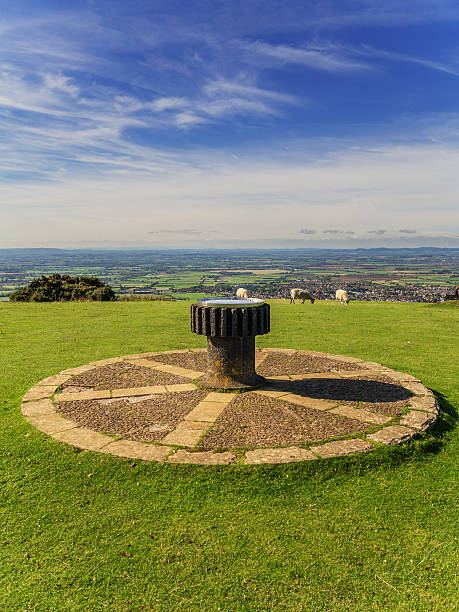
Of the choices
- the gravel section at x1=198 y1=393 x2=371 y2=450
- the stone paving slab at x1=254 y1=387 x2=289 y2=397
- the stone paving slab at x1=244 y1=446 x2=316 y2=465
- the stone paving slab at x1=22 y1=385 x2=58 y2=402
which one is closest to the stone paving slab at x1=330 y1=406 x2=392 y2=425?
the gravel section at x1=198 y1=393 x2=371 y2=450

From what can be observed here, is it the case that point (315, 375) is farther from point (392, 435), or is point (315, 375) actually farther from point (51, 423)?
point (51, 423)

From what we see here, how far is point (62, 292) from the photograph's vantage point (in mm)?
25234

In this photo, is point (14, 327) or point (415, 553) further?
point (14, 327)

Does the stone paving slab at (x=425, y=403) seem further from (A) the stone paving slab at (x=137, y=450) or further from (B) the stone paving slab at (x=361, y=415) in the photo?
(A) the stone paving slab at (x=137, y=450)

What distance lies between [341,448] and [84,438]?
3.11 metres

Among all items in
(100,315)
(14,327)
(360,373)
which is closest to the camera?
(360,373)

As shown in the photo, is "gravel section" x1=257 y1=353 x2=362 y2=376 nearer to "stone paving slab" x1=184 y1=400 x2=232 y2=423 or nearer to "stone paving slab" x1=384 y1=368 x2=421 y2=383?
"stone paving slab" x1=384 y1=368 x2=421 y2=383

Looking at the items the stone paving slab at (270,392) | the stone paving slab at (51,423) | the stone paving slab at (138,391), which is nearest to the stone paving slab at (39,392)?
the stone paving slab at (51,423)

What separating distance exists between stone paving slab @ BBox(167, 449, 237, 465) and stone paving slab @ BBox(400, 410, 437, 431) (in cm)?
250

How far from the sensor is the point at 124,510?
3.43 m

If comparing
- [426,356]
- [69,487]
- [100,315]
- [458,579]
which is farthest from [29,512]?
[100,315]

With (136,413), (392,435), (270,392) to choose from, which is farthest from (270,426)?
(136,413)

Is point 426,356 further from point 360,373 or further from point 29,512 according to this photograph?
point 29,512

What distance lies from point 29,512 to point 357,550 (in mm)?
2869
